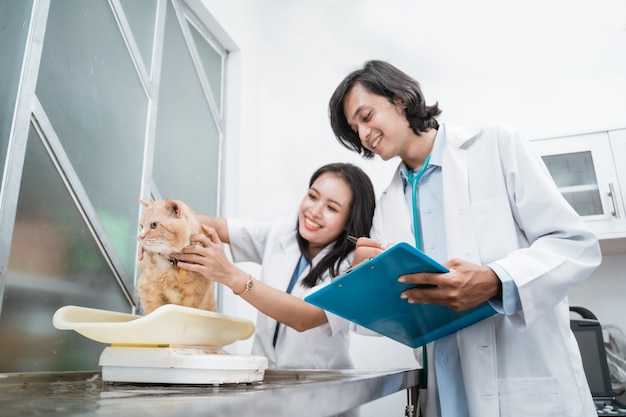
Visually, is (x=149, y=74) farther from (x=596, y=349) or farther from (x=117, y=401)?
(x=596, y=349)

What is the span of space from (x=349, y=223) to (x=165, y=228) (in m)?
0.71

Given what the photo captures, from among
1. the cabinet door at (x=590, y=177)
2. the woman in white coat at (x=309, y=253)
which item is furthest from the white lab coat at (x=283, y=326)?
the cabinet door at (x=590, y=177)

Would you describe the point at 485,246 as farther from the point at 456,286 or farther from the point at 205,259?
the point at 205,259

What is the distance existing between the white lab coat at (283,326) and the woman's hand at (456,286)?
421 mm

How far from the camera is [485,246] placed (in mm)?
1118

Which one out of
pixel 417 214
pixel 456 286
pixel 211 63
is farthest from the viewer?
pixel 211 63

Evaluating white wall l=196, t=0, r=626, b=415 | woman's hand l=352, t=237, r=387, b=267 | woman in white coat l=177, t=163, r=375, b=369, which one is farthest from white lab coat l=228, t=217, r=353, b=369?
white wall l=196, t=0, r=626, b=415

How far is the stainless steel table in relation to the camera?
48 centimetres

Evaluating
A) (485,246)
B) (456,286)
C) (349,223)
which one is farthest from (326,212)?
(456,286)

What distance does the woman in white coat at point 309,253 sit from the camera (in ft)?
4.59

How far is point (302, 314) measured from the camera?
4.09 feet

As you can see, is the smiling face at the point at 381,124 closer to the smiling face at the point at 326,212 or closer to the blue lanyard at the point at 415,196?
the blue lanyard at the point at 415,196

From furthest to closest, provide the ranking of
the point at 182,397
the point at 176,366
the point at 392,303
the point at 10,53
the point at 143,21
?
the point at 143,21 → the point at 10,53 → the point at 392,303 → the point at 176,366 → the point at 182,397

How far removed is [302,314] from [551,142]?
1.67 meters
